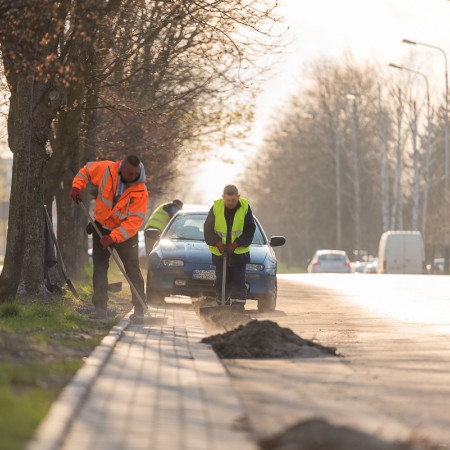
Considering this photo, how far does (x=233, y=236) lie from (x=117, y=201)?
2.78 metres

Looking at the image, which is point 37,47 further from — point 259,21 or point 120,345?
point 259,21

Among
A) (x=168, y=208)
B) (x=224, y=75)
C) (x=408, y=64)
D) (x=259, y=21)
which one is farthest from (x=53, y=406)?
(x=408, y=64)

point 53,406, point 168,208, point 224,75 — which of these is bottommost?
point 53,406

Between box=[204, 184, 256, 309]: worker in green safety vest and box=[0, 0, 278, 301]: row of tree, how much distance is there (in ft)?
7.98

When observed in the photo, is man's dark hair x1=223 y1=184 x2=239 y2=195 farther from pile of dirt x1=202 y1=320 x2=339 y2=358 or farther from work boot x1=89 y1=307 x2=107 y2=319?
pile of dirt x1=202 y1=320 x2=339 y2=358

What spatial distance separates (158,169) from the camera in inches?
1839

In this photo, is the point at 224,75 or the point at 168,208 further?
the point at 224,75

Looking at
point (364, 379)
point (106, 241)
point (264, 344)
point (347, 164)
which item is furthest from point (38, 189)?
point (347, 164)

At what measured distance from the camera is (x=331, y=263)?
59219 mm

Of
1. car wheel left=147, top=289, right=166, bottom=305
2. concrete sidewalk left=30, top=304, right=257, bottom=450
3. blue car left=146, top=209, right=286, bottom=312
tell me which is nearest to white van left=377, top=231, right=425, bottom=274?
blue car left=146, top=209, right=286, bottom=312

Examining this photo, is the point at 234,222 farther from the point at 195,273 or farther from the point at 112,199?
the point at 112,199

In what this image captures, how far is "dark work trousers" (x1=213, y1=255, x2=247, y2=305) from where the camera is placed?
18.0 m

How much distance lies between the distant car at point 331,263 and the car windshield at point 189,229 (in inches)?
1447

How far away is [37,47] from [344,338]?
4350 mm
